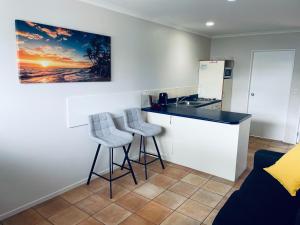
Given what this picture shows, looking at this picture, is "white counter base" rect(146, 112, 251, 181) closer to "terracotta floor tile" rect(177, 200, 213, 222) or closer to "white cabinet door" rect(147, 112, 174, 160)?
"white cabinet door" rect(147, 112, 174, 160)

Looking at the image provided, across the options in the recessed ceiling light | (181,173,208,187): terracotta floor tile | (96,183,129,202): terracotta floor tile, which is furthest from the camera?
the recessed ceiling light

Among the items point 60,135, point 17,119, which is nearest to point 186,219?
point 60,135

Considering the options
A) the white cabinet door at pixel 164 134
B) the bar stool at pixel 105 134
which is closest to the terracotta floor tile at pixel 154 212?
the bar stool at pixel 105 134

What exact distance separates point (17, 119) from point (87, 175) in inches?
47.6

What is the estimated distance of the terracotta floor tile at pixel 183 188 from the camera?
2.90 m

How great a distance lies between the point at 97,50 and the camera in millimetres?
3027

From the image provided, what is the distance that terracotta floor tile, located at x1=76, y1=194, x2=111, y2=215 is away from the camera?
2525mm

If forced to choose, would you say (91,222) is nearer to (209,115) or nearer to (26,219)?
(26,219)

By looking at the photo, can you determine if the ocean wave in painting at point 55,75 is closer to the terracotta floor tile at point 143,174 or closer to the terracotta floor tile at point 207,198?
the terracotta floor tile at point 143,174

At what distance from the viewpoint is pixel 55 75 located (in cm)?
261

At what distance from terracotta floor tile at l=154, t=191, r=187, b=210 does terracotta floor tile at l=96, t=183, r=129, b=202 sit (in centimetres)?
43

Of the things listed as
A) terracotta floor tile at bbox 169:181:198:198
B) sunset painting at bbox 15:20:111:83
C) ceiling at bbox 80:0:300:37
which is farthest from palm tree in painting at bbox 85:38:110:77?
terracotta floor tile at bbox 169:181:198:198

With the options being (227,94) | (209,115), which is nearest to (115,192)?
(209,115)

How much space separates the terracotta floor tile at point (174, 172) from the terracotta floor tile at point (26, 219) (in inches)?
67.5
